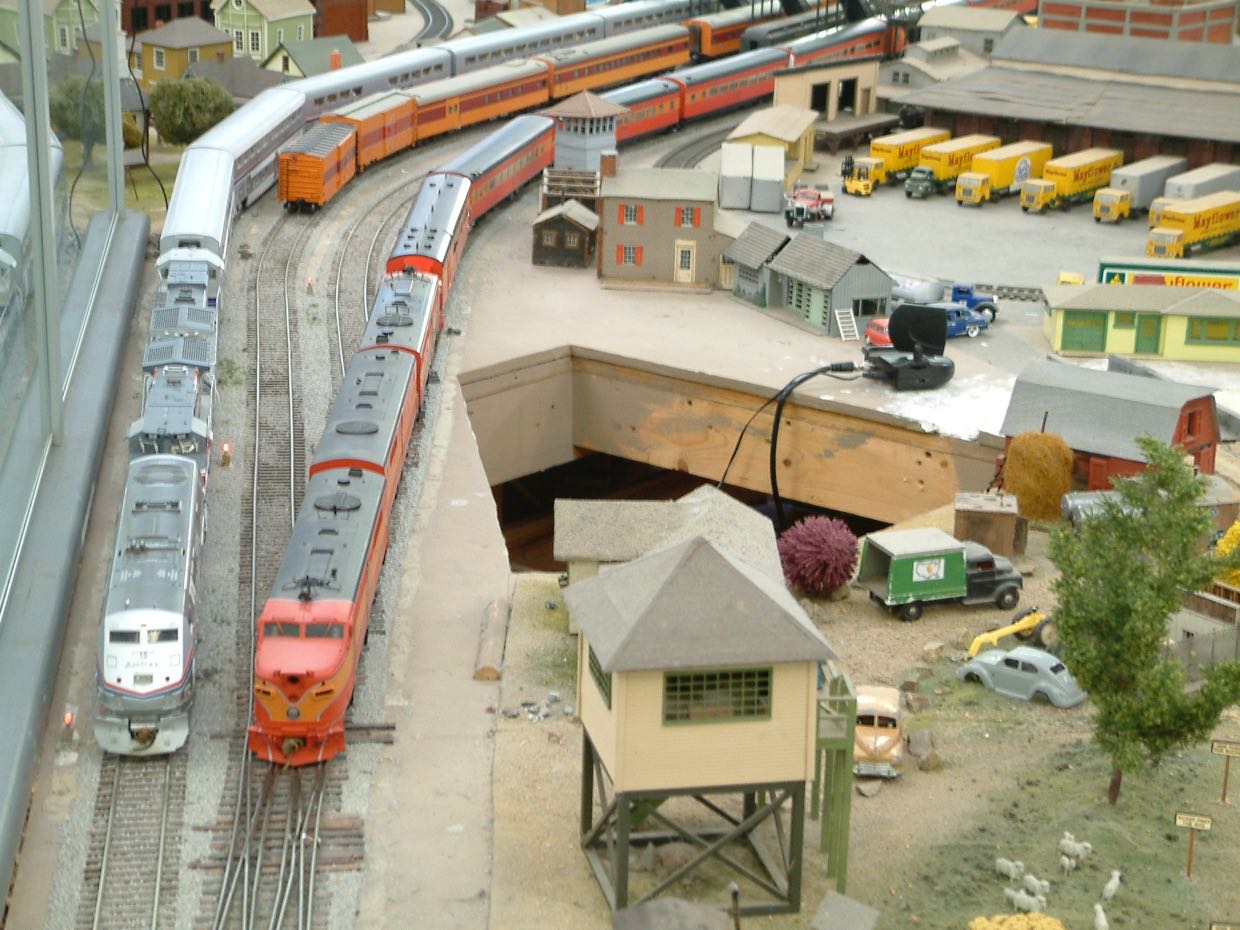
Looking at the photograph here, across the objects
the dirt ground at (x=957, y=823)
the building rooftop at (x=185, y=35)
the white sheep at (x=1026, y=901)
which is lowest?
the dirt ground at (x=957, y=823)

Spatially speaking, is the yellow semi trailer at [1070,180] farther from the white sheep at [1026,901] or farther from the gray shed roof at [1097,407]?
the white sheep at [1026,901]

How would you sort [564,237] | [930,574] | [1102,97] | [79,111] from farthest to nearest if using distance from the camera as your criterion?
[1102,97]
[564,237]
[79,111]
[930,574]

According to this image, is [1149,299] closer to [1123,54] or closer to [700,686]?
[1123,54]

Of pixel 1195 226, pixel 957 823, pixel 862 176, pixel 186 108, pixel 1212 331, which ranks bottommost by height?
pixel 957 823

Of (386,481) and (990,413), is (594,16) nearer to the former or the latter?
(990,413)

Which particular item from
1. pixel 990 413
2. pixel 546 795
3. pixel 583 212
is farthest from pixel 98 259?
pixel 546 795

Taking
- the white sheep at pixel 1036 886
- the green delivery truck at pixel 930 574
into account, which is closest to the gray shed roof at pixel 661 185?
the green delivery truck at pixel 930 574

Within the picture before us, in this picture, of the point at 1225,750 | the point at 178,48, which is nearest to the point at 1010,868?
the point at 1225,750
